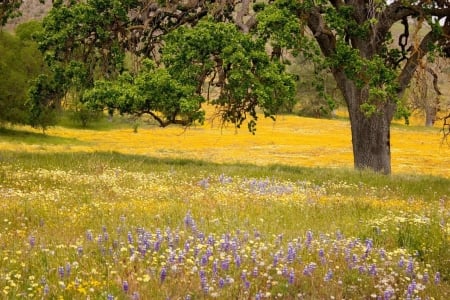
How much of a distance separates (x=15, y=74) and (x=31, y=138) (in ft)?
20.6

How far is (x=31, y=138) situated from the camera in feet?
172

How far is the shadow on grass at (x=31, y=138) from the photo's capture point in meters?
50.1

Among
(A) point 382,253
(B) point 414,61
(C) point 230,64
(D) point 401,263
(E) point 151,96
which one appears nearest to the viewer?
(D) point 401,263

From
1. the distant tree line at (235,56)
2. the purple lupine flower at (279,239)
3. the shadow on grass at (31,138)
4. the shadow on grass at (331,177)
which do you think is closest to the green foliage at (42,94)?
the distant tree line at (235,56)

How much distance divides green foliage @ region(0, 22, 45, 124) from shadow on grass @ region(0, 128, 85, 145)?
161cm

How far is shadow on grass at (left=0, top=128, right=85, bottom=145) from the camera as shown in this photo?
1973 inches

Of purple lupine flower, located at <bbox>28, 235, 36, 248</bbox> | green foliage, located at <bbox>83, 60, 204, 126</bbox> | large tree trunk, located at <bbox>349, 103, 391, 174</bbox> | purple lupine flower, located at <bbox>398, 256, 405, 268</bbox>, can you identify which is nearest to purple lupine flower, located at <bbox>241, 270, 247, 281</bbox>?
purple lupine flower, located at <bbox>398, 256, 405, 268</bbox>

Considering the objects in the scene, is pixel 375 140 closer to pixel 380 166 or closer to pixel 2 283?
pixel 380 166

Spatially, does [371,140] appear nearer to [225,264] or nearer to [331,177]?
[331,177]

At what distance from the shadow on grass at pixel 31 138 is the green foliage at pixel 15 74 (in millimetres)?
1611

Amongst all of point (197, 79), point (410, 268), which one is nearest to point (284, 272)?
point (410, 268)

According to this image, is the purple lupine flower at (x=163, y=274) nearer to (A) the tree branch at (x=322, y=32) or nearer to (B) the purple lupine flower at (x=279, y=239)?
(B) the purple lupine flower at (x=279, y=239)

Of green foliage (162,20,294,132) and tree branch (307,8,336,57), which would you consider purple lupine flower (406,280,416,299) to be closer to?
green foliage (162,20,294,132)

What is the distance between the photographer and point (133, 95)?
15016 mm
